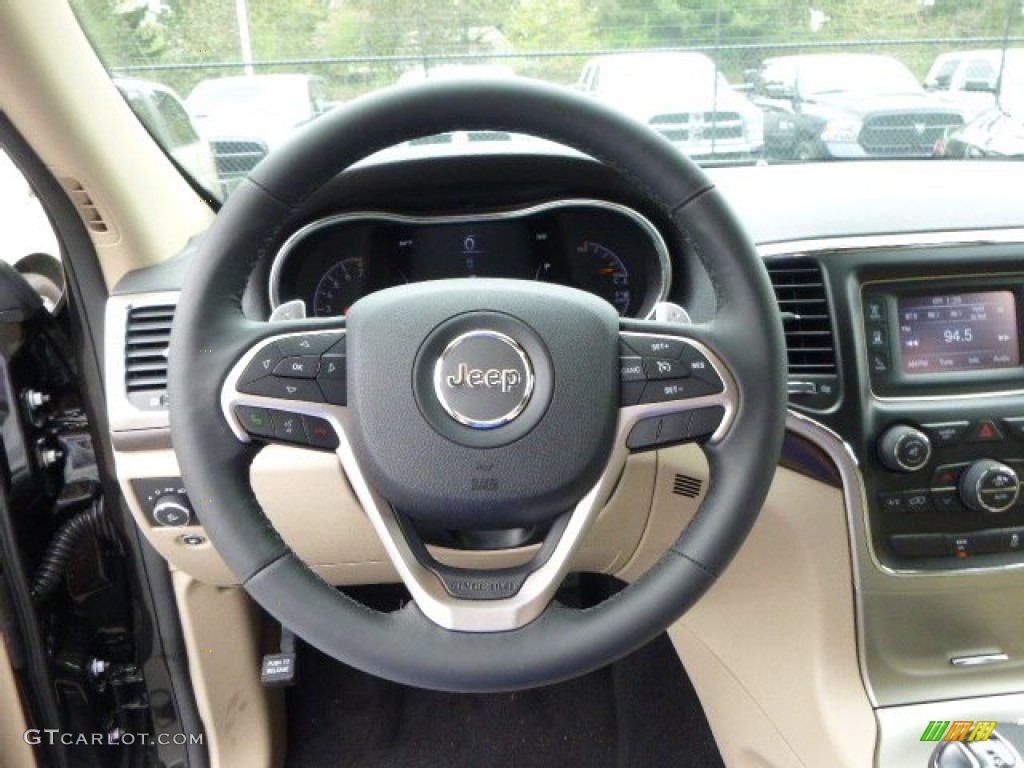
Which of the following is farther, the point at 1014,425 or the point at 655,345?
the point at 1014,425

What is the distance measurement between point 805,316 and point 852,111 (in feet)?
1.84

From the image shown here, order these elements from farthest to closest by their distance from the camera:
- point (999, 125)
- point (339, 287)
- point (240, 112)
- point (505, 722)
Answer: point (505, 722), point (999, 125), point (240, 112), point (339, 287)

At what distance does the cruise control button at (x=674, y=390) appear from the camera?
3.00ft

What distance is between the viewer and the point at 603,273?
1384 mm

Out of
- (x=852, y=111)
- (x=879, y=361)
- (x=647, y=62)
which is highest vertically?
(x=647, y=62)

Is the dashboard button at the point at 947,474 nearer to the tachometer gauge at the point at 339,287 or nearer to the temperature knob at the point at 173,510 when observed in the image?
the tachometer gauge at the point at 339,287

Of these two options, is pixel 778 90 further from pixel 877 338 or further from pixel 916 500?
pixel 916 500

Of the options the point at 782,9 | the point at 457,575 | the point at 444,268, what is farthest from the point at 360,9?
the point at 457,575

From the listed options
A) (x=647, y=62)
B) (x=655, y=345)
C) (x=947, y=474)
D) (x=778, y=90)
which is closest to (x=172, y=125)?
(x=647, y=62)

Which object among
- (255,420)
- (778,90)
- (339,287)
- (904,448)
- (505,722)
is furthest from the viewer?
(505,722)

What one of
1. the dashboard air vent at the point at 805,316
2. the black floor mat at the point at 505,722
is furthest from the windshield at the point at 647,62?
the black floor mat at the point at 505,722

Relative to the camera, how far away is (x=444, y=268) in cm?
139

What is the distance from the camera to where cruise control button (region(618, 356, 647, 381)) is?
93cm

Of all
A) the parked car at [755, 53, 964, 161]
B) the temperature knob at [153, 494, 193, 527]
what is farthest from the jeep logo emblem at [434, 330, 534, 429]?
the parked car at [755, 53, 964, 161]
